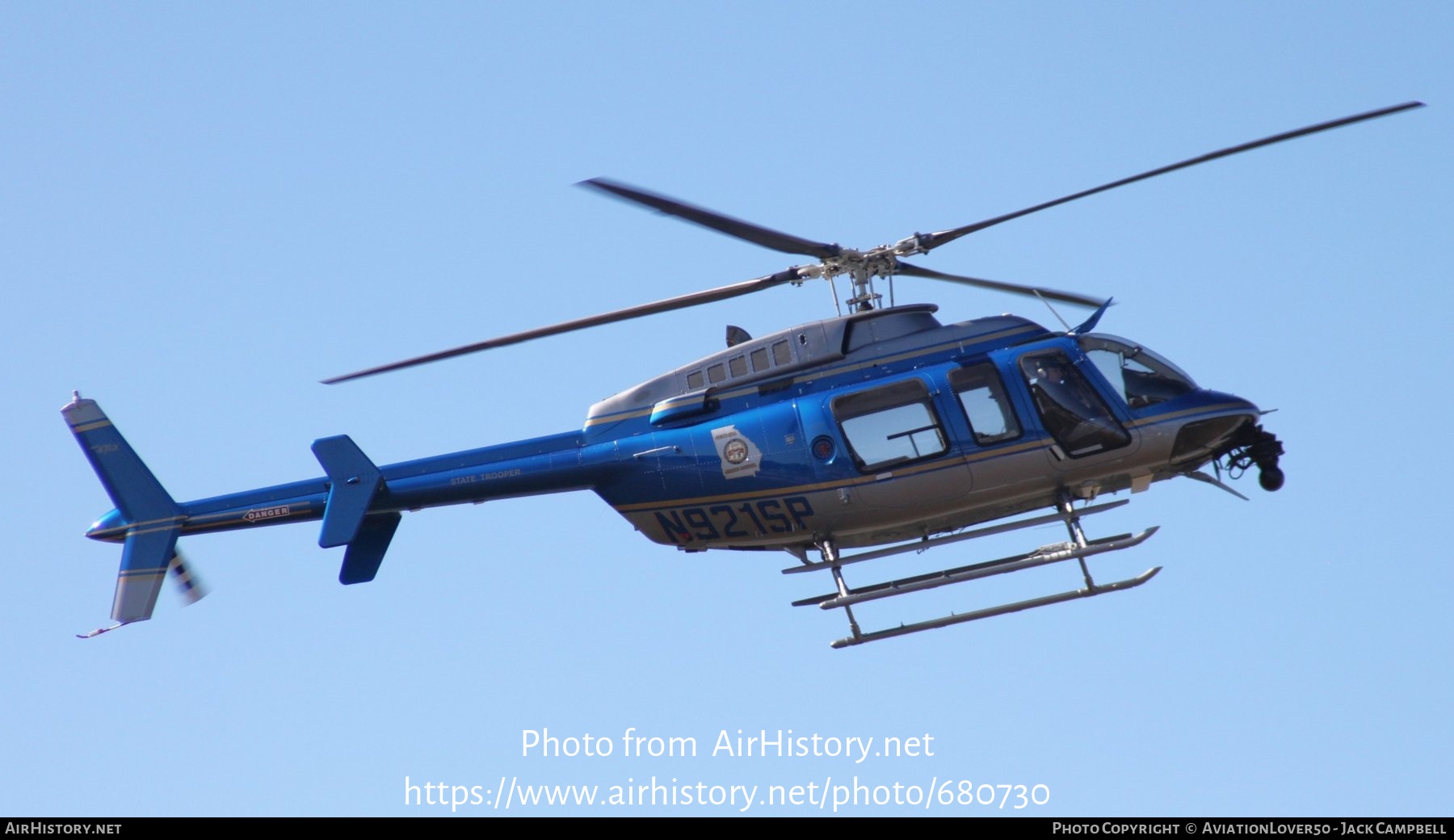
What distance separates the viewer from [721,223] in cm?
1550

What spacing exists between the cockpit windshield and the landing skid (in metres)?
1.10

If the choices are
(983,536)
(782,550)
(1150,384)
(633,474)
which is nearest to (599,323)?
(633,474)

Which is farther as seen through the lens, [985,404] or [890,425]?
[890,425]

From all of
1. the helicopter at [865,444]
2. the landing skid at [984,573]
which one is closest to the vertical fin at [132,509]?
the helicopter at [865,444]

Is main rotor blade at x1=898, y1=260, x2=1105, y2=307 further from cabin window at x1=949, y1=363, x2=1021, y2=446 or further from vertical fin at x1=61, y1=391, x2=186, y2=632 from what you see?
vertical fin at x1=61, y1=391, x2=186, y2=632

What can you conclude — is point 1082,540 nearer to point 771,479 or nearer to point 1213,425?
point 1213,425

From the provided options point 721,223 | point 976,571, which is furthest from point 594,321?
point 976,571

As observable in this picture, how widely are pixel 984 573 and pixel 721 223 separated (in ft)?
13.9

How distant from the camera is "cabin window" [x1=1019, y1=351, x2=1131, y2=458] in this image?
16.5m

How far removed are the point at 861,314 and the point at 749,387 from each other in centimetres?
136

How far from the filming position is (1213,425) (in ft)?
54.3

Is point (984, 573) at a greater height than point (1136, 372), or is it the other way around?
point (1136, 372)

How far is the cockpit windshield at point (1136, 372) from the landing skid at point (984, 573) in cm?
110

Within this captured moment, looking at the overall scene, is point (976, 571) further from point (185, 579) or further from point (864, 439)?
point (185, 579)
